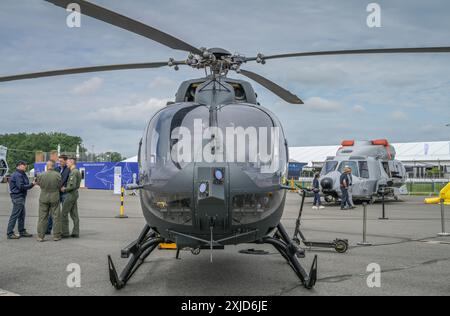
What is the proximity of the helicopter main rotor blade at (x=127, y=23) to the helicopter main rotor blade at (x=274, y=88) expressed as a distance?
1.59 m

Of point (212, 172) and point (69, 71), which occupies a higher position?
point (69, 71)

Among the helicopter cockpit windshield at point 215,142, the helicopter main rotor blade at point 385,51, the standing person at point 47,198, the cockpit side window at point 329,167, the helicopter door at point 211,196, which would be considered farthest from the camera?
the cockpit side window at point 329,167

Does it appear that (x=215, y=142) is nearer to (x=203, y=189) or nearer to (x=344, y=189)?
(x=203, y=189)

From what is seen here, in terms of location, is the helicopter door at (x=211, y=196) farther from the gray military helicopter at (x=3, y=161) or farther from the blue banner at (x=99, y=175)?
the gray military helicopter at (x=3, y=161)

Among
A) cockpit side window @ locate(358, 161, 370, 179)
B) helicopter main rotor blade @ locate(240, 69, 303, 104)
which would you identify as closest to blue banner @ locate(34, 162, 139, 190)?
cockpit side window @ locate(358, 161, 370, 179)

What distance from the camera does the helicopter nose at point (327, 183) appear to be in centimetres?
2022

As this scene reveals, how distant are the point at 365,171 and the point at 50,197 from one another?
15.7m

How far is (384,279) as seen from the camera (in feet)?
20.6

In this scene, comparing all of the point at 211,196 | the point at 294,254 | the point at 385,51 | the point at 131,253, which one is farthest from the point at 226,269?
the point at 385,51

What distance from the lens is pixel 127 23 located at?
4328 mm

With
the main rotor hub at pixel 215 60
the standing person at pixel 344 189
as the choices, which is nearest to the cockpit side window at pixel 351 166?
the standing person at pixel 344 189
